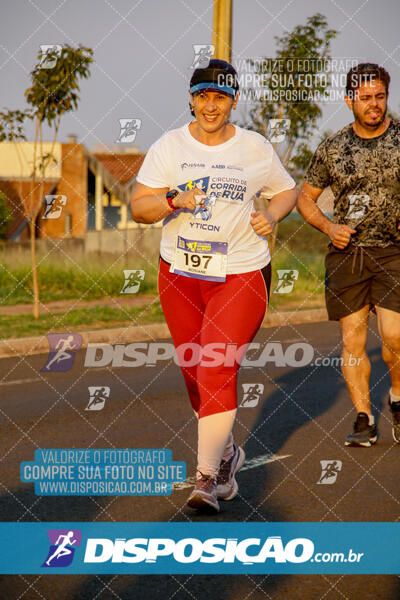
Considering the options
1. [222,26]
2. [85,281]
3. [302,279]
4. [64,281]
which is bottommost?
[64,281]

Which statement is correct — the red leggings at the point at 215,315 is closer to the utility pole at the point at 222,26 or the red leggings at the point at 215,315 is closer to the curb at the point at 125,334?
the curb at the point at 125,334

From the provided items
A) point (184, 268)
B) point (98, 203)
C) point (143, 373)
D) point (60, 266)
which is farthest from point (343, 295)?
point (98, 203)

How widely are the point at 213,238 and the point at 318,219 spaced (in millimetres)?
1351

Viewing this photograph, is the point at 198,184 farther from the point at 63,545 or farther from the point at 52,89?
the point at 52,89

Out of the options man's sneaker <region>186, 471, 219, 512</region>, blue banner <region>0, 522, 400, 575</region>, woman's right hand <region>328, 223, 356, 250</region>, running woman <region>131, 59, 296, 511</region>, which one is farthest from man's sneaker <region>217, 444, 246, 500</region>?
woman's right hand <region>328, 223, 356, 250</region>

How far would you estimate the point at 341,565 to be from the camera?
13.2 ft

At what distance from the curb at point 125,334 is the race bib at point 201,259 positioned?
5983 millimetres

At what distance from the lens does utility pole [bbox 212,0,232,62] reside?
13.9m

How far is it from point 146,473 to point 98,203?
1294 inches

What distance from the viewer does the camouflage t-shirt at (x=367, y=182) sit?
5.75 m

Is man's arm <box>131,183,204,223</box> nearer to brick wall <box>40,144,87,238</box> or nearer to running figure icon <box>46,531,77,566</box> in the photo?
running figure icon <box>46,531,77,566</box>

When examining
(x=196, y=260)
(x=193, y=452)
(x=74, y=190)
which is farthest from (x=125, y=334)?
(x=74, y=190)

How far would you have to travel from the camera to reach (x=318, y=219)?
236 inches

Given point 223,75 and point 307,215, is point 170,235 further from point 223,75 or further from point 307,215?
point 307,215
